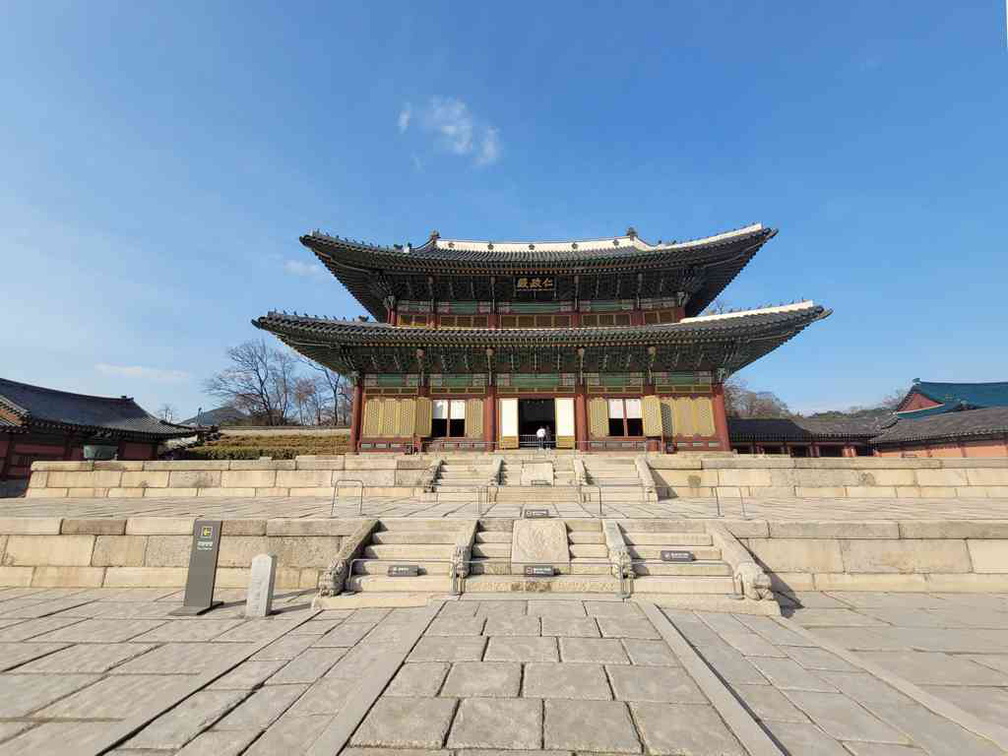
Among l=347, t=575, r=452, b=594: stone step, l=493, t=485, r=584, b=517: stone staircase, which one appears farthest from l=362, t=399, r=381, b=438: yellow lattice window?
l=347, t=575, r=452, b=594: stone step

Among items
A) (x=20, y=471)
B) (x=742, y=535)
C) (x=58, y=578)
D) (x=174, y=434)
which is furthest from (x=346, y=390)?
(x=742, y=535)

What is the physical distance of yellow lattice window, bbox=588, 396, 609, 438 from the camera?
57.3ft

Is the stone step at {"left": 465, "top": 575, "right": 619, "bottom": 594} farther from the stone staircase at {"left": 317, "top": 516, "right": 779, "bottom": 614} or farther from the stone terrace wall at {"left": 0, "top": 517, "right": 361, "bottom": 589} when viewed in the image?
the stone terrace wall at {"left": 0, "top": 517, "right": 361, "bottom": 589}

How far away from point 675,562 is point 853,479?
896 cm

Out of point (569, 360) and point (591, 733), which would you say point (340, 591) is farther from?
point (569, 360)

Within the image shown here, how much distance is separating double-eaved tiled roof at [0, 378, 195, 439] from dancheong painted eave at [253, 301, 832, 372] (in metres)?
17.1

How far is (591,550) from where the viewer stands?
6473mm

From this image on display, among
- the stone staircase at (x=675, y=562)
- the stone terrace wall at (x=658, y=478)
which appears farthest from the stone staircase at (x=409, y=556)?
the stone terrace wall at (x=658, y=478)

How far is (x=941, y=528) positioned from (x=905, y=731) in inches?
223

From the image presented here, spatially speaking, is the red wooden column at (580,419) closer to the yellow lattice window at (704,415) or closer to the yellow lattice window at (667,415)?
the yellow lattice window at (667,415)

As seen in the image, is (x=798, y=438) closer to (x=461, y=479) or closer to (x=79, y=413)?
(x=461, y=479)

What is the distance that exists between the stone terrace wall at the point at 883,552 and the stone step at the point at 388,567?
192 inches

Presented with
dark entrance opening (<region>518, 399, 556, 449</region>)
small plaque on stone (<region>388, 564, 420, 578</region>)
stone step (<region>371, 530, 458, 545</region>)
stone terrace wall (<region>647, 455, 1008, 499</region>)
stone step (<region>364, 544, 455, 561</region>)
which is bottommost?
small plaque on stone (<region>388, 564, 420, 578</region>)

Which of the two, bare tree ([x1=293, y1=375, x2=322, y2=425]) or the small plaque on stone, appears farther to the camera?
bare tree ([x1=293, y1=375, x2=322, y2=425])
